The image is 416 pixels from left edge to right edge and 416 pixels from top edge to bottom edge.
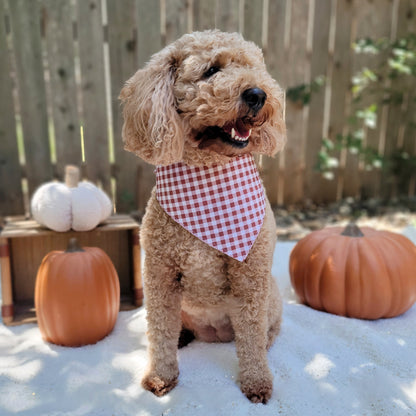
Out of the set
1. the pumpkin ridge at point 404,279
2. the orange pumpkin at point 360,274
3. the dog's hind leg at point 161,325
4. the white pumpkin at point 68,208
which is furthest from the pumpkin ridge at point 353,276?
the white pumpkin at point 68,208

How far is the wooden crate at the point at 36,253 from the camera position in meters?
2.18

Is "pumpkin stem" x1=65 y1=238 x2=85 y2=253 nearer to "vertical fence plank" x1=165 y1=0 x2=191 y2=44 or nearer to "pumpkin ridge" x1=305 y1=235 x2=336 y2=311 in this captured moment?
"pumpkin ridge" x1=305 y1=235 x2=336 y2=311

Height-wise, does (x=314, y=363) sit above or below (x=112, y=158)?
below

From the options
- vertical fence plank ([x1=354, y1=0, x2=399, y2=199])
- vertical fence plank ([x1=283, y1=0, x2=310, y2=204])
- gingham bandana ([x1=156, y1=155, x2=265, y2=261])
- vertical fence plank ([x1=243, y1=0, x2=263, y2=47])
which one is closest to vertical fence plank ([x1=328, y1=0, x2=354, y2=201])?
vertical fence plank ([x1=354, y1=0, x2=399, y2=199])

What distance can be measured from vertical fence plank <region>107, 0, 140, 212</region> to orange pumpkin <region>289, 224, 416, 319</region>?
82.3 inches

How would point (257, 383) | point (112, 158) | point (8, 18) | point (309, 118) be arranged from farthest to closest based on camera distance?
point (309, 118), point (112, 158), point (8, 18), point (257, 383)

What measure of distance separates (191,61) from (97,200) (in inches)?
41.4

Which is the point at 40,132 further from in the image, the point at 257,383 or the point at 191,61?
the point at 257,383

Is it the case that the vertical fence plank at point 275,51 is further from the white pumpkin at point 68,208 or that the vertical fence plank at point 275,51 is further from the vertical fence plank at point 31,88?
the white pumpkin at point 68,208

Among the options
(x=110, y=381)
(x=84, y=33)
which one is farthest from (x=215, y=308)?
(x=84, y=33)

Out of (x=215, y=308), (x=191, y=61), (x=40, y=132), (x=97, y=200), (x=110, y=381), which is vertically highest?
(x=191, y=61)

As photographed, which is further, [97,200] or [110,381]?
[97,200]

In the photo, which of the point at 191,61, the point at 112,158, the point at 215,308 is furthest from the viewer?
the point at 112,158

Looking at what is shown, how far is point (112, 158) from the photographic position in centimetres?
390
